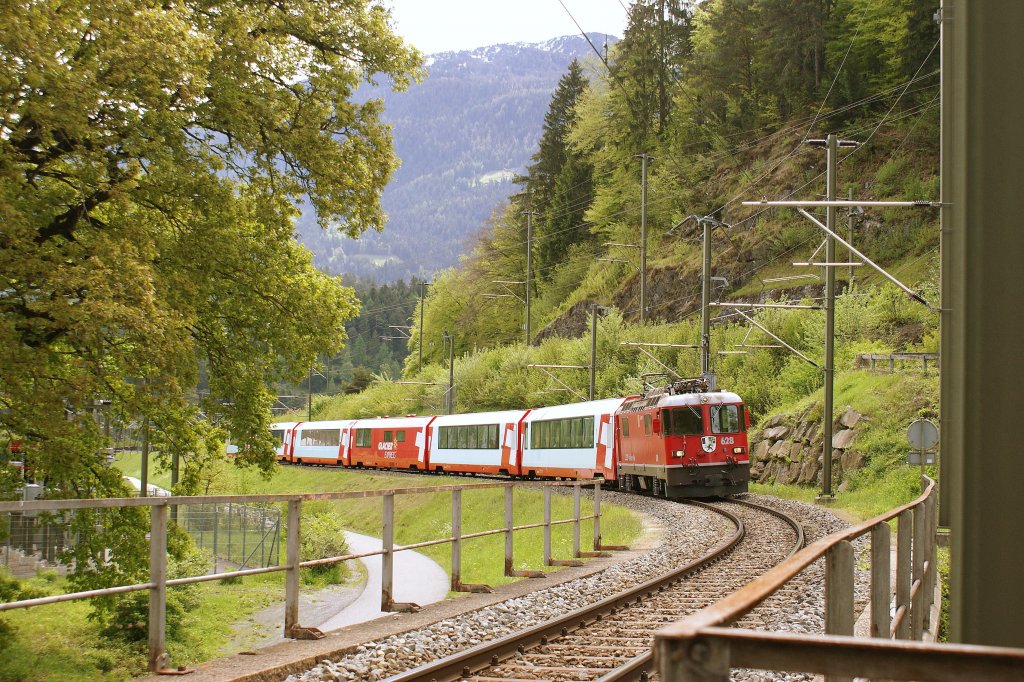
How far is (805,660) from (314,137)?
18.0 m

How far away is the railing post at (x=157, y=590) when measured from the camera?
788 centimetres

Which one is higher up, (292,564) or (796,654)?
(796,654)

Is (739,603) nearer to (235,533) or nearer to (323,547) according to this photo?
(235,533)

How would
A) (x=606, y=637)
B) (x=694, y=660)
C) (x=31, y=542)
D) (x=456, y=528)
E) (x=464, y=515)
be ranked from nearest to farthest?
(x=694, y=660), (x=606, y=637), (x=31, y=542), (x=456, y=528), (x=464, y=515)

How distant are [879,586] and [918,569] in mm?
2496

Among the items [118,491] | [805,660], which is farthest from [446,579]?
[805,660]

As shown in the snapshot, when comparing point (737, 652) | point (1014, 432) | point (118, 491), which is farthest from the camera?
point (118, 491)

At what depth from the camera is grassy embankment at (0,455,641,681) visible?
1260 centimetres

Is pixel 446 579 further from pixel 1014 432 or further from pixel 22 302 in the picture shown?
pixel 1014 432

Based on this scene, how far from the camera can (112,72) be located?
47.1 feet

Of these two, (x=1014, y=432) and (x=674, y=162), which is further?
(x=674, y=162)

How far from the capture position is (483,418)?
4428 cm

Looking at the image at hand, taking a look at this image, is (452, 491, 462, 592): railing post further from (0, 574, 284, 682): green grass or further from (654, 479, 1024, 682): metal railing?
(654, 479, 1024, 682): metal railing

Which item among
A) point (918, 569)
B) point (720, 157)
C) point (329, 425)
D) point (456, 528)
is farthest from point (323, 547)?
point (720, 157)
